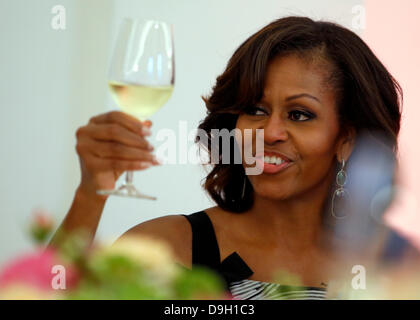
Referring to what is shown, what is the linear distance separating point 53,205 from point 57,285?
10.8ft

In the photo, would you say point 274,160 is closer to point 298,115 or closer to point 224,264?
point 298,115

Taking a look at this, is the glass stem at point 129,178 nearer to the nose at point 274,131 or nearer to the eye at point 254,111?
the nose at point 274,131

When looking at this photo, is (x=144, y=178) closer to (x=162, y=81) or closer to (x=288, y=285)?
(x=162, y=81)

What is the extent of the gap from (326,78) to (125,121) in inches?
34.5

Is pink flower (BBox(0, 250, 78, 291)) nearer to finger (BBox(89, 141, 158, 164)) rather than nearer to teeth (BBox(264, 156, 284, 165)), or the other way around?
finger (BBox(89, 141, 158, 164))

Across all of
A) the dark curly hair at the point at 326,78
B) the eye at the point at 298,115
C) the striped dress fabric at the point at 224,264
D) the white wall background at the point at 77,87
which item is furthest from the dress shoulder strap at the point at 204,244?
the white wall background at the point at 77,87

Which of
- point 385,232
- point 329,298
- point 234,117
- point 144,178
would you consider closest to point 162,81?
point 329,298

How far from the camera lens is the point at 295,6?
350cm

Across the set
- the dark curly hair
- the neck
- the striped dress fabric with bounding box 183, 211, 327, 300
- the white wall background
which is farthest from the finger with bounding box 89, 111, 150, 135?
the white wall background

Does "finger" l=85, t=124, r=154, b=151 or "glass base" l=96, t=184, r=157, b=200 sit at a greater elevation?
"finger" l=85, t=124, r=154, b=151

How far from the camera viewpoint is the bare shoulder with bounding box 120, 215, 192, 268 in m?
1.53

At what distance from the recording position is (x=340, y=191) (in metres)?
1.73

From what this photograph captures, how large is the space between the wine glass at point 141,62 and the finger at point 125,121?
0.04 metres

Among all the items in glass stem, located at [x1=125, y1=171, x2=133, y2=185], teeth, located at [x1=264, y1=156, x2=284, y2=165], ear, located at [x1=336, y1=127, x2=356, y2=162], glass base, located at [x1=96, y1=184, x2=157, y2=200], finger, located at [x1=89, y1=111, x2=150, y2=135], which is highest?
ear, located at [x1=336, y1=127, x2=356, y2=162]
